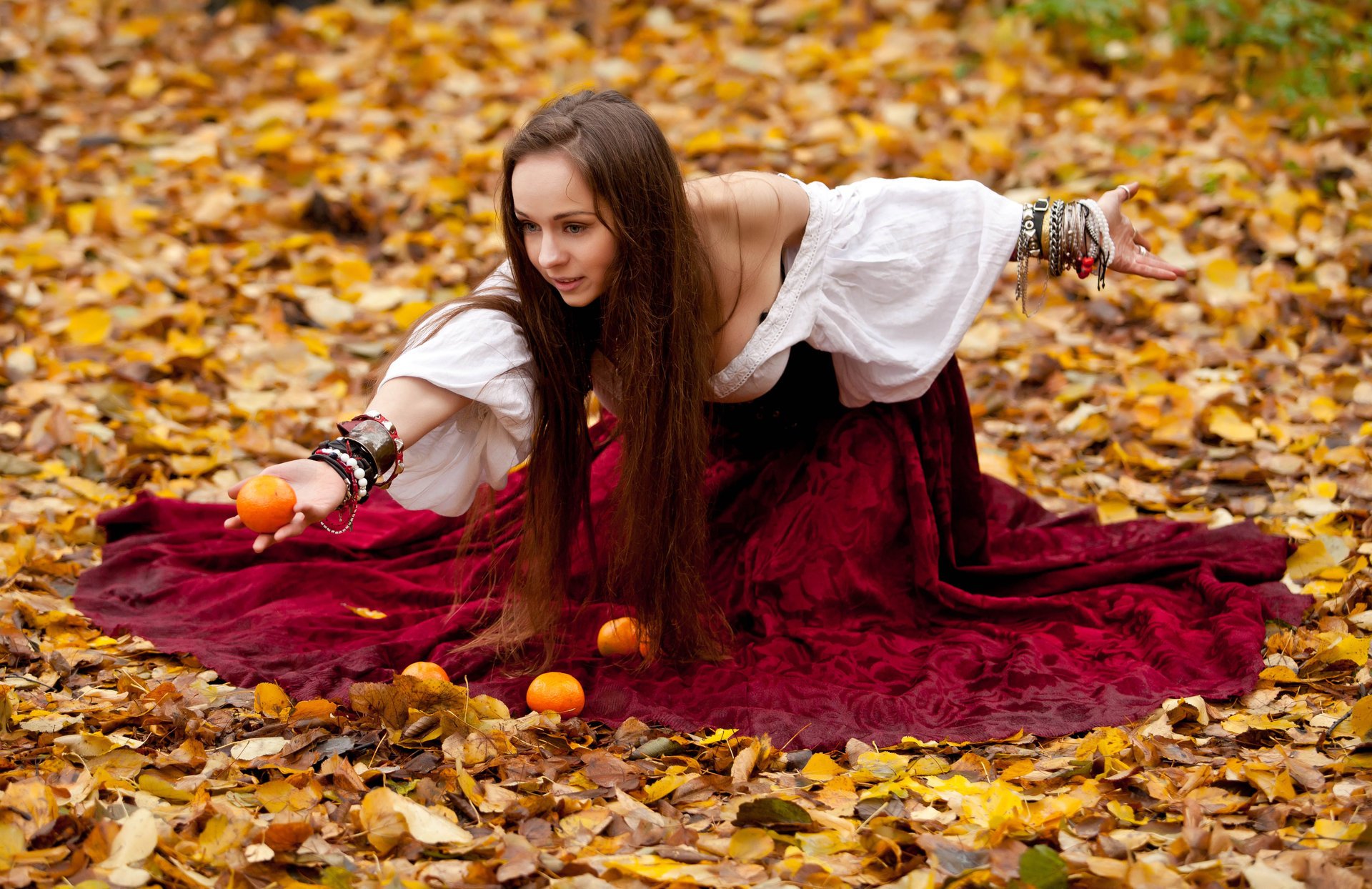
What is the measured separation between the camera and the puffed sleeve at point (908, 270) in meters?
2.99

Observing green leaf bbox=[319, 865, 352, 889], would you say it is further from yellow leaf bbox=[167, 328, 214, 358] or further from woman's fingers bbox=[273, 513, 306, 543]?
yellow leaf bbox=[167, 328, 214, 358]

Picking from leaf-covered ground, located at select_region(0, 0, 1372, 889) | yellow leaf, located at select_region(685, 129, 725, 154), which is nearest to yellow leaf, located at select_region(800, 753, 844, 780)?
leaf-covered ground, located at select_region(0, 0, 1372, 889)

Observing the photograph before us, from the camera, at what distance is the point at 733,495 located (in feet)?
10.8

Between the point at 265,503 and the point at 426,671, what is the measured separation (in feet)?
2.16

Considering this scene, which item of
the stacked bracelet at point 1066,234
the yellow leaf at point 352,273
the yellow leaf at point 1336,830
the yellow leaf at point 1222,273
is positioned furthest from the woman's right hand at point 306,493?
the yellow leaf at point 1222,273

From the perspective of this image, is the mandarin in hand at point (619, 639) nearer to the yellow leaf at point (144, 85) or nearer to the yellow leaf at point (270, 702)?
the yellow leaf at point (270, 702)

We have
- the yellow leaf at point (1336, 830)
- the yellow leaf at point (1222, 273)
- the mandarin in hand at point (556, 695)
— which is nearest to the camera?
the yellow leaf at point (1336, 830)

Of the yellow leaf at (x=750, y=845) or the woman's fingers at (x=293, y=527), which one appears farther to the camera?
the woman's fingers at (x=293, y=527)

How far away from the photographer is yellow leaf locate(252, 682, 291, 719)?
2.65m

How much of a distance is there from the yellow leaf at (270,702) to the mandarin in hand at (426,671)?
0.25 meters

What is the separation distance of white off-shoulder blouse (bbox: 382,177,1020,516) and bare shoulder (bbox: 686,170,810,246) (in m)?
0.07

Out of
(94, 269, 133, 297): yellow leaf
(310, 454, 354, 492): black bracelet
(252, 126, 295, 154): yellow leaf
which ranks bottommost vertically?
(310, 454, 354, 492): black bracelet

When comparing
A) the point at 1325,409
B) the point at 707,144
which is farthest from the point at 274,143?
the point at 1325,409

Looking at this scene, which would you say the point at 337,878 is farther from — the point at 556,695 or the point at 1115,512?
the point at 1115,512
